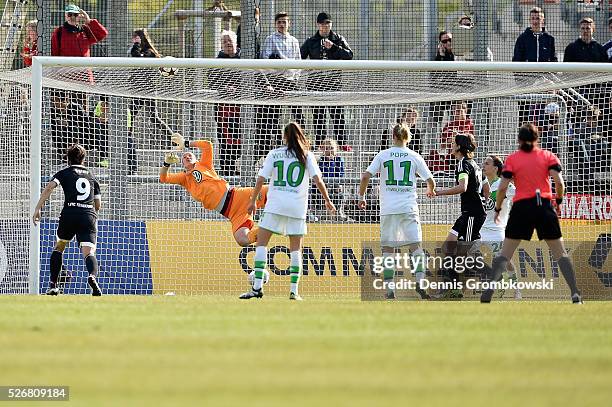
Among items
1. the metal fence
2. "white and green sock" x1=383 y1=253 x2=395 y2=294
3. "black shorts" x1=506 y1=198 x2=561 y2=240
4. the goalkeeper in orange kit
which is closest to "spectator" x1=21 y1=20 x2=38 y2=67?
the metal fence

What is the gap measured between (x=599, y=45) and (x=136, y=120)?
26.4 ft

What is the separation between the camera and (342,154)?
1897cm

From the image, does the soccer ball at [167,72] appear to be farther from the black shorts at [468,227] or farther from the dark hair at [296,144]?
the black shorts at [468,227]

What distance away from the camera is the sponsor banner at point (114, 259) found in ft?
59.8

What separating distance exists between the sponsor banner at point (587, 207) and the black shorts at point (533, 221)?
4441mm

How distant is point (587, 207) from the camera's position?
59.2 ft

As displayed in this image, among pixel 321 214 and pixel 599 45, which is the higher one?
pixel 599 45

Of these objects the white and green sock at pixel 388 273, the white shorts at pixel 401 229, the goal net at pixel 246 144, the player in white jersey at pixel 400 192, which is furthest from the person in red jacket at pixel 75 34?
the white and green sock at pixel 388 273

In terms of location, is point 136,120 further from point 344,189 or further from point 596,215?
point 596,215

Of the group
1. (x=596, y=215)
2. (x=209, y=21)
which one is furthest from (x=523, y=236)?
(x=209, y=21)

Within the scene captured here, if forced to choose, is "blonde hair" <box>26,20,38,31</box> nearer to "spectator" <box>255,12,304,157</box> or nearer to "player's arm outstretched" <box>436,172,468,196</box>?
"spectator" <box>255,12,304,157</box>

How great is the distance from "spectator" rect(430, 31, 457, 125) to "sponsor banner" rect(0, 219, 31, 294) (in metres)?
6.57

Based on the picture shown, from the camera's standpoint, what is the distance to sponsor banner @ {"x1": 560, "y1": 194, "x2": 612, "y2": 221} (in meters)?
17.9

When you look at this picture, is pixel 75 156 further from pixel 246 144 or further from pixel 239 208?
pixel 246 144
